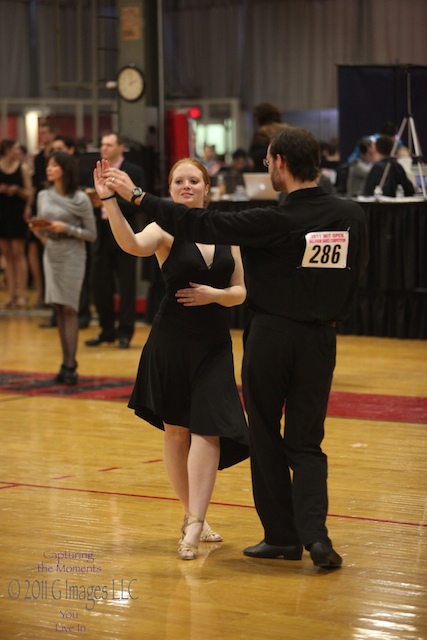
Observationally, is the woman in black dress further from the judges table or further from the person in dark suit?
the judges table

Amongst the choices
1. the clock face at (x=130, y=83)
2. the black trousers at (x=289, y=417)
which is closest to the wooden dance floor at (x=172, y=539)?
the black trousers at (x=289, y=417)

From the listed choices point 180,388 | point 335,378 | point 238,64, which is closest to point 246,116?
point 238,64

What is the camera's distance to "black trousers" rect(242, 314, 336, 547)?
3477 mm

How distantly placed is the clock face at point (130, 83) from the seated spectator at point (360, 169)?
2.32 meters

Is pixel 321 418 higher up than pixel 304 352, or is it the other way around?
pixel 304 352

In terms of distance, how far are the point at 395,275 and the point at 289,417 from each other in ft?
20.8

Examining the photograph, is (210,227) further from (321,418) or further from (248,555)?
(248,555)

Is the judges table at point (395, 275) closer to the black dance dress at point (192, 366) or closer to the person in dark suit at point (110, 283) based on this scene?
the person in dark suit at point (110, 283)

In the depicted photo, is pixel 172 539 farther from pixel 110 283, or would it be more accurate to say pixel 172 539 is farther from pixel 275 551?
pixel 110 283

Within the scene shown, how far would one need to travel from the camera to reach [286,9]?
19562 mm

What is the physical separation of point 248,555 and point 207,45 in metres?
17.3

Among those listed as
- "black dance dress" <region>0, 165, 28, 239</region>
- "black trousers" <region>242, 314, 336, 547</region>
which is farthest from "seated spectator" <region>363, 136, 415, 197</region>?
"black trousers" <region>242, 314, 336, 547</region>

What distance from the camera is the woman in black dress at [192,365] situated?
3.67m

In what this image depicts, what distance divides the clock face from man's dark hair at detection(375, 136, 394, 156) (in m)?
2.69
